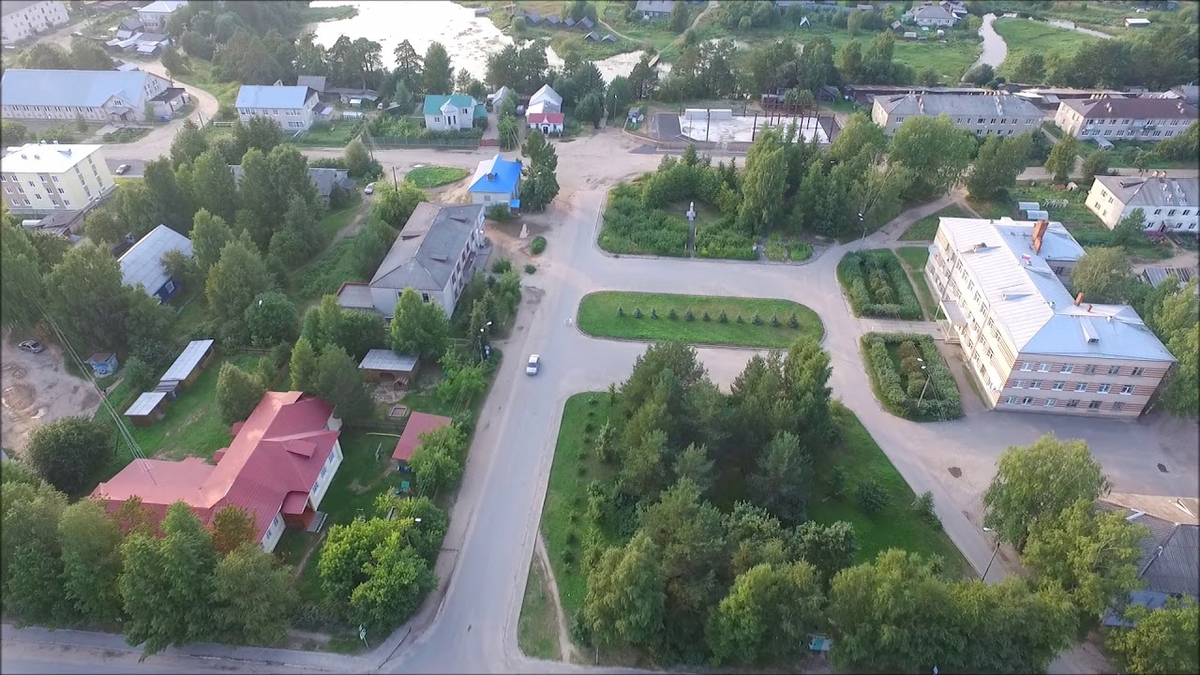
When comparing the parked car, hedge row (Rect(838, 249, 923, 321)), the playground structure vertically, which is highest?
the playground structure

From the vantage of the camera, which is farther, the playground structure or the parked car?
the playground structure

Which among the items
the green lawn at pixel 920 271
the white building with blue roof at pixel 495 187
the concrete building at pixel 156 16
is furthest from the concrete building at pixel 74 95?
the green lawn at pixel 920 271

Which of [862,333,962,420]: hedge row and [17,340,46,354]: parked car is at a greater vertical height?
[17,340,46,354]: parked car

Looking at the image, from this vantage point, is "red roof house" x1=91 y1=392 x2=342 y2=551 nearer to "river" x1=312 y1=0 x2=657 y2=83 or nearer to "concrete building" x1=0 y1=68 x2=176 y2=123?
A: "concrete building" x1=0 y1=68 x2=176 y2=123

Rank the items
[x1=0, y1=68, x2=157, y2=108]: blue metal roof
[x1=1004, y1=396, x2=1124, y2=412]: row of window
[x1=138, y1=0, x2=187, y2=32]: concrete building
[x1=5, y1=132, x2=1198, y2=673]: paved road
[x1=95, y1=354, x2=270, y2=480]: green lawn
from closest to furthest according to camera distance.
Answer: [x1=5, y1=132, x2=1198, y2=673]: paved road, [x1=95, y1=354, x2=270, y2=480]: green lawn, [x1=1004, y1=396, x2=1124, y2=412]: row of window, [x1=0, y1=68, x2=157, y2=108]: blue metal roof, [x1=138, y1=0, x2=187, y2=32]: concrete building

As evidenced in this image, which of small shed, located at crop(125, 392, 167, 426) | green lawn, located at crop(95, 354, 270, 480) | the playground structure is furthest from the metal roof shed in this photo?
the playground structure

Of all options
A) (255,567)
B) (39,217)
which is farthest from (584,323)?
(39,217)

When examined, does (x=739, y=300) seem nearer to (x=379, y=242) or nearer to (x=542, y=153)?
(x=542, y=153)
